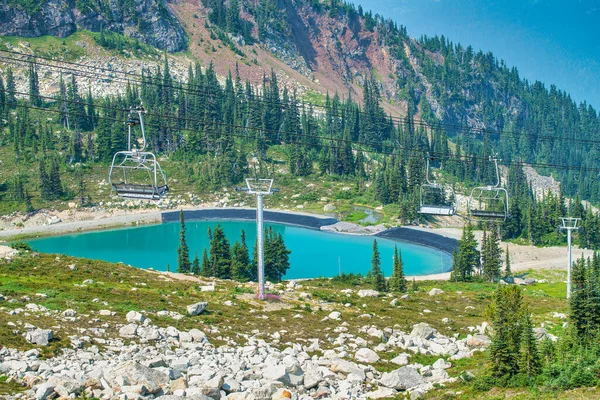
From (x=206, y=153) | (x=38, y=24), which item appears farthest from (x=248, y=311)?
(x=38, y=24)

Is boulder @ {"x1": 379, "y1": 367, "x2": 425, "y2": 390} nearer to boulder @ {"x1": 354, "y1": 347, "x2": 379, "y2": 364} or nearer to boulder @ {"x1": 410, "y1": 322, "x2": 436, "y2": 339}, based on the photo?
boulder @ {"x1": 354, "y1": 347, "x2": 379, "y2": 364}

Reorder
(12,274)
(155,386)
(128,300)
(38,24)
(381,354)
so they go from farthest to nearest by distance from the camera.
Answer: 1. (38,24)
2. (12,274)
3. (128,300)
4. (381,354)
5. (155,386)

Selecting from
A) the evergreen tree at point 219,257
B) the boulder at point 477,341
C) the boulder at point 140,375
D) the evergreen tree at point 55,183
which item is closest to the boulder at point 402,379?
the boulder at point 477,341

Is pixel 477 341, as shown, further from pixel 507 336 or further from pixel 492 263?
pixel 492 263

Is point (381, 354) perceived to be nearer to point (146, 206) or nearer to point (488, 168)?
point (146, 206)

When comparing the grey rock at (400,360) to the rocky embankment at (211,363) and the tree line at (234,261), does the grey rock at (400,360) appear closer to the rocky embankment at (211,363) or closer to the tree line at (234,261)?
the rocky embankment at (211,363)
